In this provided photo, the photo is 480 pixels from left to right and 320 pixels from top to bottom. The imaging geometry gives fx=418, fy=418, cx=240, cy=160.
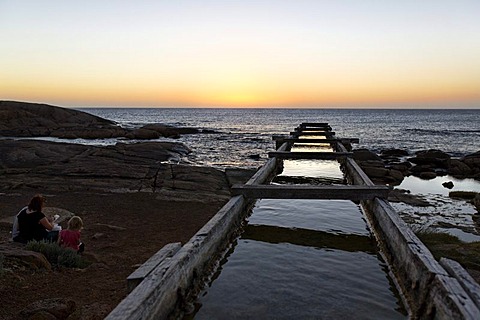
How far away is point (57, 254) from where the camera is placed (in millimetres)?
6355

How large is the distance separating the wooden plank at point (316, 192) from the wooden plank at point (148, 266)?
3693mm

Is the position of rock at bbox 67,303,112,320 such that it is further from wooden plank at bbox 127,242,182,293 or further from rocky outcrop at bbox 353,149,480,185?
rocky outcrop at bbox 353,149,480,185

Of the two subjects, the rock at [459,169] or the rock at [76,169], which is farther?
the rock at [459,169]

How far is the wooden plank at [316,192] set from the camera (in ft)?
27.2

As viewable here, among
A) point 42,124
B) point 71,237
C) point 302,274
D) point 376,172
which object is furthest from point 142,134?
point 302,274

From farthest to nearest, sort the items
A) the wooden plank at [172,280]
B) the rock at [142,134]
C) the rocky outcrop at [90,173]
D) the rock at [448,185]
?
the rock at [142,134], the rock at [448,185], the rocky outcrop at [90,173], the wooden plank at [172,280]

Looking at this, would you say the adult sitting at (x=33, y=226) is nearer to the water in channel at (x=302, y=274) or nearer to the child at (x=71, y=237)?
the child at (x=71, y=237)

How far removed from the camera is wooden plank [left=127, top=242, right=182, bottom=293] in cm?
388

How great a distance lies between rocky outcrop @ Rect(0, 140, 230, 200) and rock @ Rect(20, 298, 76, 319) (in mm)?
8045

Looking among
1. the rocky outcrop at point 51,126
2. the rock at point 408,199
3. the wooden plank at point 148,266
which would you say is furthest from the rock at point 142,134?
the wooden plank at point 148,266

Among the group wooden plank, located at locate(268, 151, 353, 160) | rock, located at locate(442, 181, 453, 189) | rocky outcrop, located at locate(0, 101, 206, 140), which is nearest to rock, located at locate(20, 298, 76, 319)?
wooden plank, located at locate(268, 151, 353, 160)

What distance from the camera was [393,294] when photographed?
17.6 ft

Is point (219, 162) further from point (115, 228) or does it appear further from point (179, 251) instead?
point (179, 251)

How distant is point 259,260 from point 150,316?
310cm
